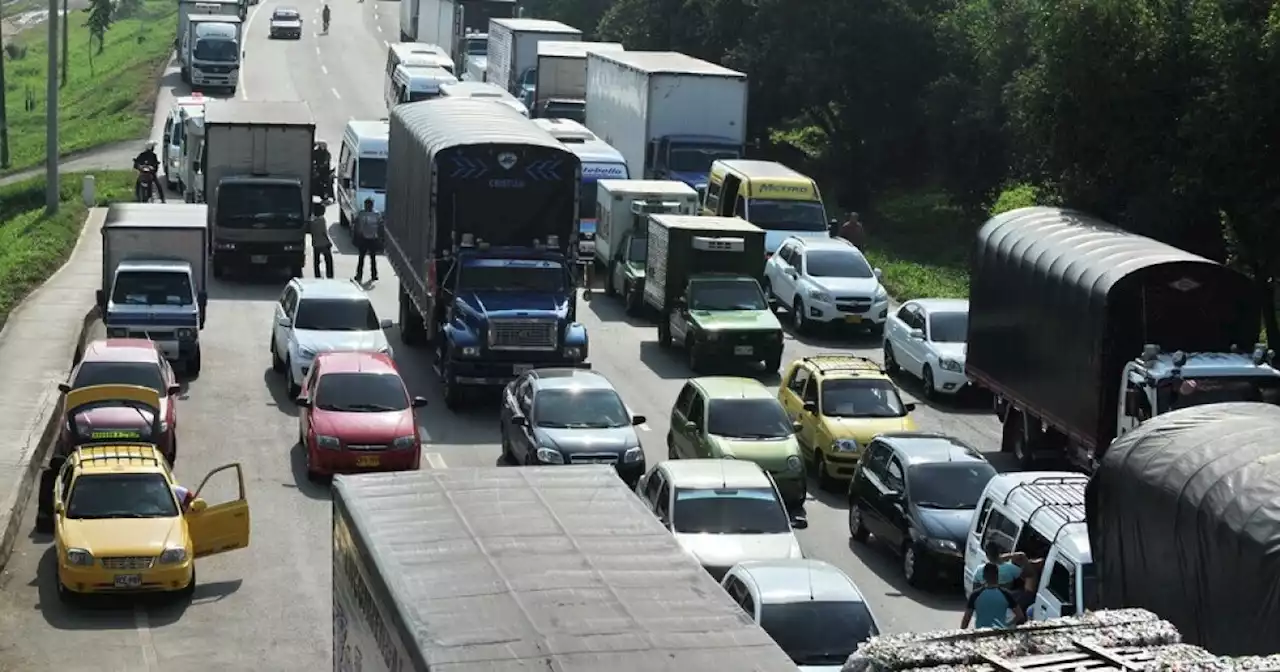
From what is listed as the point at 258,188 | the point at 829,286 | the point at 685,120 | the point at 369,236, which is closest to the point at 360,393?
the point at 829,286

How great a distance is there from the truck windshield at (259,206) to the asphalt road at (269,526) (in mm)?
1317

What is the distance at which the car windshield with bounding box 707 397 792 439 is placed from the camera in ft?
84.4

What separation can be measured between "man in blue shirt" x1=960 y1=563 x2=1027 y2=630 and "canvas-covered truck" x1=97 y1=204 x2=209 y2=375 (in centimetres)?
1743

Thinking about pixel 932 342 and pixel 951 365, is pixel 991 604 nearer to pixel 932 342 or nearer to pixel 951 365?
pixel 951 365

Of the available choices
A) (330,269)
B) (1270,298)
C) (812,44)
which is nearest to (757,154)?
(812,44)

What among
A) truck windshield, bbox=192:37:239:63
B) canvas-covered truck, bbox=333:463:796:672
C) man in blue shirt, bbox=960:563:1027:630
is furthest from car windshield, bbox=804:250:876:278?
truck windshield, bbox=192:37:239:63

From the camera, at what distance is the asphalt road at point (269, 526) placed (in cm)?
2017

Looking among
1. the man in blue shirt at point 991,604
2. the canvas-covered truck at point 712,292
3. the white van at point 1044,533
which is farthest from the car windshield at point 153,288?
the man in blue shirt at point 991,604

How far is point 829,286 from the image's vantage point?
3725 centimetres

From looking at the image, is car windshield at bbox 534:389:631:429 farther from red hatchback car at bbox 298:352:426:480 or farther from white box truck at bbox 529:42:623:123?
white box truck at bbox 529:42:623:123

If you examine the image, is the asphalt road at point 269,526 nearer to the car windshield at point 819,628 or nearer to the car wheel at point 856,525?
the car wheel at point 856,525

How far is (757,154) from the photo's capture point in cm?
6078

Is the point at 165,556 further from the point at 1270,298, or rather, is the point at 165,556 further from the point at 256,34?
the point at 256,34

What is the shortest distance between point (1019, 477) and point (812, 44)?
116 ft
